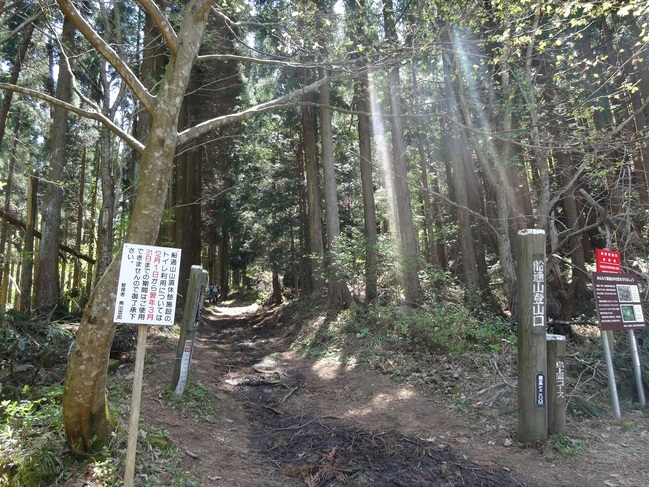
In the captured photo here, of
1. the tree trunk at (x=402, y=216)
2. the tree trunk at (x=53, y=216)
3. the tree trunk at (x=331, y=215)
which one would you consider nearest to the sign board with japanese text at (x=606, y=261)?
the tree trunk at (x=402, y=216)

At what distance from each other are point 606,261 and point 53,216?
41.4 feet

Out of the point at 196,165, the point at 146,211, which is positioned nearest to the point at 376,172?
the point at 196,165

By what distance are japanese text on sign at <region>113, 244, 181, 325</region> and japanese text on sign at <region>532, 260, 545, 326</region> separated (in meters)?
4.36

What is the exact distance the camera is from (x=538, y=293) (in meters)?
5.27

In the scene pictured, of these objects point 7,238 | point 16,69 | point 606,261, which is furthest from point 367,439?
point 7,238

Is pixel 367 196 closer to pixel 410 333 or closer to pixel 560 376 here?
pixel 410 333

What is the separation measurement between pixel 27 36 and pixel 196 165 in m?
7.70

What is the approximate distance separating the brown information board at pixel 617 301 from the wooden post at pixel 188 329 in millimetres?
6364

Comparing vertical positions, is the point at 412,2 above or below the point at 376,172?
above

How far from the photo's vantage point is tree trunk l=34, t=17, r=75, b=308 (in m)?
10.6

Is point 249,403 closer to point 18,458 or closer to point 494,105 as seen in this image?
point 18,458

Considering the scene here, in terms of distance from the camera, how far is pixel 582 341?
9188mm

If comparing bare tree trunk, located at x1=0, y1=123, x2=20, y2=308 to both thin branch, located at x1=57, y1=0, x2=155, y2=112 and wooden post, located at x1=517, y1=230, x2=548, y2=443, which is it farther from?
wooden post, located at x1=517, y1=230, x2=548, y2=443

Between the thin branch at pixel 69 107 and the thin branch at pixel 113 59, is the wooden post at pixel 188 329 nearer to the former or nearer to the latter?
the thin branch at pixel 69 107
